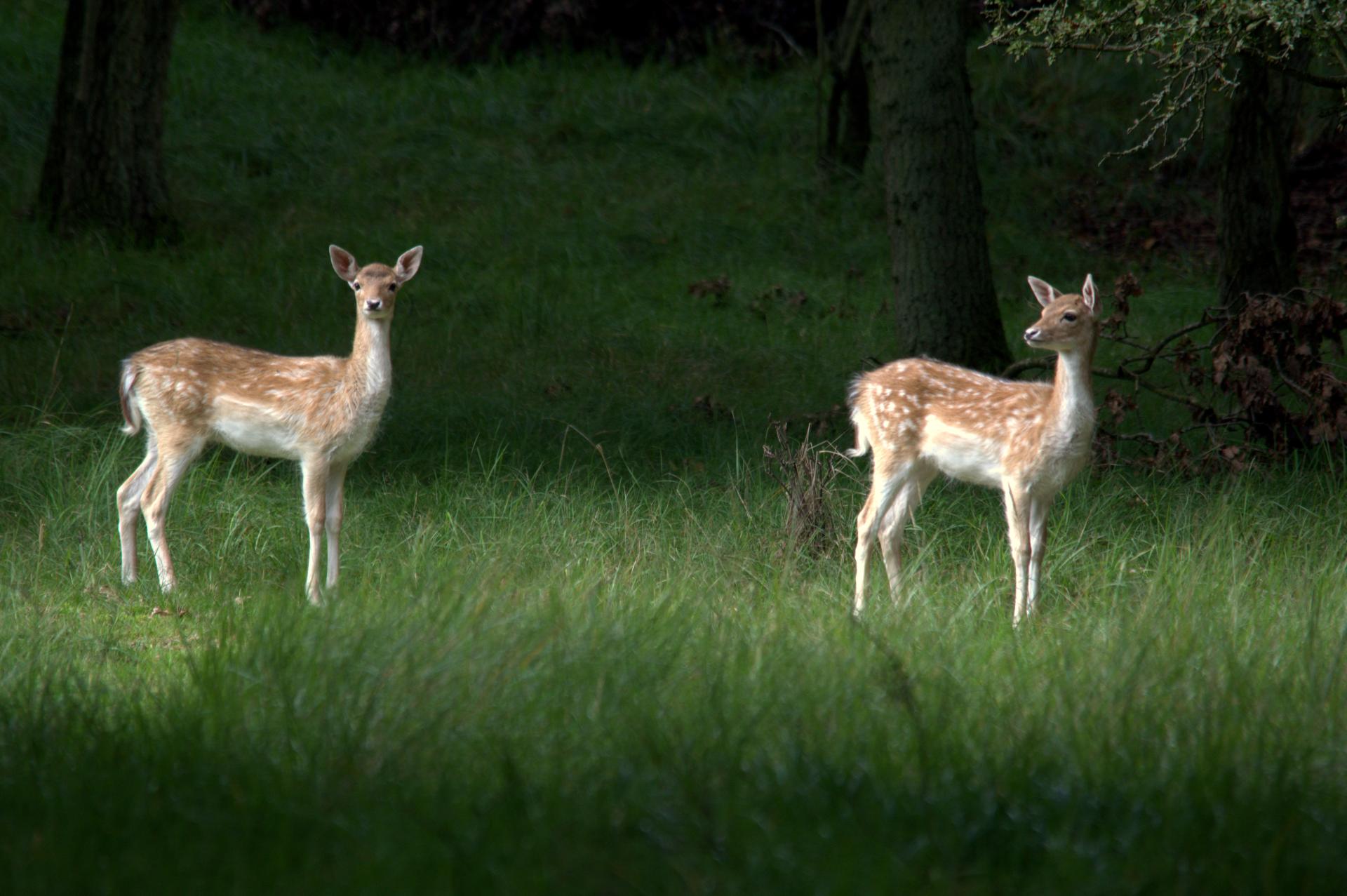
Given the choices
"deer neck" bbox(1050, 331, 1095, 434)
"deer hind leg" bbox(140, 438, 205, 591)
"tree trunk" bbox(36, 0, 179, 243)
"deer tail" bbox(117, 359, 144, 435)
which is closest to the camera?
"deer neck" bbox(1050, 331, 1095, 434)

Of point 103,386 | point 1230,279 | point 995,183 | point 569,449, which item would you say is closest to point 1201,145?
point 995,183

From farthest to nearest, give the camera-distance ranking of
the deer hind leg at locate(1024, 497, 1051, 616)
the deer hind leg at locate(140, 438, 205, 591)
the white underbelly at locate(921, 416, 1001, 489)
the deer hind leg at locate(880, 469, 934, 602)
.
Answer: the deer hind leg at locate(880, 469, 934, 602)
the deer hind leg at locate(140, 438, 205, 591)
the white underbelly at locate(921, 416, 1001, 489)
the deer hind leg at locate(1024, 497, 1051, 616)

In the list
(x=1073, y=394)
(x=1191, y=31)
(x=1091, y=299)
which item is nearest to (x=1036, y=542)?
(x=1073, y=394)

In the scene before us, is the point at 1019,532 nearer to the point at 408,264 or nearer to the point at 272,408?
the point at 408,264

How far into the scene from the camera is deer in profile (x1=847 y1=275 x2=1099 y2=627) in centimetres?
641

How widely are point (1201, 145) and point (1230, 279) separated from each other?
22.7 ft

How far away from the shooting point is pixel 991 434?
666 cm

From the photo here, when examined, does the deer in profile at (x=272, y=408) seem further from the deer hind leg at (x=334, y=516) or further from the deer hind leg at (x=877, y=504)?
the deer hind leg at (x=877, y=504)

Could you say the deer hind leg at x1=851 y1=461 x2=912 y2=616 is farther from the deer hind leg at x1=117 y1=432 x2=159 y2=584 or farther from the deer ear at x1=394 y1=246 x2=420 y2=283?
the deer hind leg at x1=117 y1=432 x2=159 y2=584

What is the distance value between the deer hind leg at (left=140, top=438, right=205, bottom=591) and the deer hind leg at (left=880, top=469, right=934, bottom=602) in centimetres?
323

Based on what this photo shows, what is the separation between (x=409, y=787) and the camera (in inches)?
156

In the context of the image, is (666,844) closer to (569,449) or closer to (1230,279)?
(569,449)

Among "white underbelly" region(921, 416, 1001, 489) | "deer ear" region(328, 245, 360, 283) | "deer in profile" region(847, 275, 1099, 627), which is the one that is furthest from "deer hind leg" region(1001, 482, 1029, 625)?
"deer ear" region(328, 245, 360, 283)

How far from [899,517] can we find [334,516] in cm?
261
